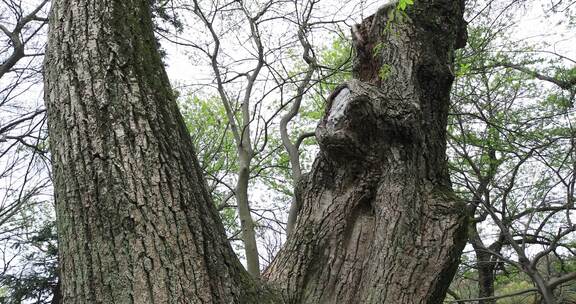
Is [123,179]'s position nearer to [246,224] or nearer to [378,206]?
[378,206]

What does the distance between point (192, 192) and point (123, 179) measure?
8.9 inches

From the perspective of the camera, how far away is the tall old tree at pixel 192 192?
148cm

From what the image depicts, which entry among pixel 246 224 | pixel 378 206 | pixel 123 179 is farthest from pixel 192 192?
pixel 246 224

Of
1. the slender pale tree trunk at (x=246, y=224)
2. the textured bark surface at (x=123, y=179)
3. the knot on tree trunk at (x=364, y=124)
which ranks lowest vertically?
the textured bark surface at (x=123, y=179)

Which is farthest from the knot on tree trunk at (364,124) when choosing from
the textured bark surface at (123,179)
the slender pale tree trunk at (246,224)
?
the slender pale tree trunk at (246,224)

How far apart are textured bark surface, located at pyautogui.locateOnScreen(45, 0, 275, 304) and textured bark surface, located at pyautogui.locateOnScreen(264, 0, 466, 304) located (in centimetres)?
67

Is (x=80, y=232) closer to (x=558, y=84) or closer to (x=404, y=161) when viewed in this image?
(x=404, y=161)

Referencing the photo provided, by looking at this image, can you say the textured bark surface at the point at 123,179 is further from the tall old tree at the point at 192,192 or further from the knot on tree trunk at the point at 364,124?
the knot on tree trunk at the point at 364,124

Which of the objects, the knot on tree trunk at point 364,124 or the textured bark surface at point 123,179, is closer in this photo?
the textured bark surface at point 123,179

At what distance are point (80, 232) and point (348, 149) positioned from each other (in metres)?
1.40

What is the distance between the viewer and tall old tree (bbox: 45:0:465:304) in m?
1.48

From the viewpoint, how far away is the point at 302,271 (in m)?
2.37

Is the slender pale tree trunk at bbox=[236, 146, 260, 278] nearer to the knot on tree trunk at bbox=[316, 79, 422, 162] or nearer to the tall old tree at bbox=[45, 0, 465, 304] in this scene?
the tall old tree at bbox=[45, 0, 465, 304]

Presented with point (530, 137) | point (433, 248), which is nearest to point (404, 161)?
point (433, 248)
